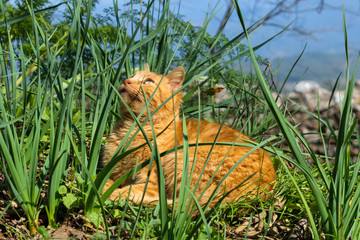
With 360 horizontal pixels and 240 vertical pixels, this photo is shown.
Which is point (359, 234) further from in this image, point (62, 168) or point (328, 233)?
point (62, 168)

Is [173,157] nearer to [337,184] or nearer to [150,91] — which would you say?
[150,91]

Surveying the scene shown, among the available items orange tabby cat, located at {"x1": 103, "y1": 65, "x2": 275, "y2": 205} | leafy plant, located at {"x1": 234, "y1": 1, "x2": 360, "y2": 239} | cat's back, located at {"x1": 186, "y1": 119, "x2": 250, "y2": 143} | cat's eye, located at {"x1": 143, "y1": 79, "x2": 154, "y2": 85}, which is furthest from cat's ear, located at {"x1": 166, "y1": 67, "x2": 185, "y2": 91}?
leafy plant, located at {"x1": 234, "y1": 1, "x2": 360, "y2": 239}

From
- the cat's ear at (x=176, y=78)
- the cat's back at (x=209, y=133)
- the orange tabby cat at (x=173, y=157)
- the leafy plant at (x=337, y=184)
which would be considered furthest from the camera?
the cat's ear at (x=176, y=78)

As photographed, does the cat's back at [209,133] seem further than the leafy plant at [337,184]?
Yes

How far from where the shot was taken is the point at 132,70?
111 inches

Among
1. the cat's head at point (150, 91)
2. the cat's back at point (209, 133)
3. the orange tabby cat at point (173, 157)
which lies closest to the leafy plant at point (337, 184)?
the orange tabby cat at point (173, 157)

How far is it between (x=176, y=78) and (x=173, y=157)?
565 mm

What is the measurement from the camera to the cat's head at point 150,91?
87.7 inches

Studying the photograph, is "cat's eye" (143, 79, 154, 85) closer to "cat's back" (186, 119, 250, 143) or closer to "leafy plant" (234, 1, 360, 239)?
A: "cat's back" (186, 119, 250, 143)

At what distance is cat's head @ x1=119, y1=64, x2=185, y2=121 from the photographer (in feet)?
7.30

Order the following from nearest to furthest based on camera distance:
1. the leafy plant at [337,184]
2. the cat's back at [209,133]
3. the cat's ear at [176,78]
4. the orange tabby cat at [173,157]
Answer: the leafy plant at [337,184] → the orange tabby cat at [173,157] → the cat's back at [209,133] → the cat's ear at [176,78]

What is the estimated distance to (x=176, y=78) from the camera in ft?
7.82

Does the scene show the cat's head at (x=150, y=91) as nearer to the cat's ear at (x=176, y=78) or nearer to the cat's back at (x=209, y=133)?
the cat's ear at (x=176, y=78)

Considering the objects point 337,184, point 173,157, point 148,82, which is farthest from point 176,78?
point 337,184
